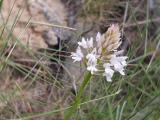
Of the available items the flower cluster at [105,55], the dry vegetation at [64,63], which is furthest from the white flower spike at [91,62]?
the dry vegetation at [64,63]

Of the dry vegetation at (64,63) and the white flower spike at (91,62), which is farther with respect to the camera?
the dry vegetation at (64,63)

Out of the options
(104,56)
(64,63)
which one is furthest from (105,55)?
(64,63)

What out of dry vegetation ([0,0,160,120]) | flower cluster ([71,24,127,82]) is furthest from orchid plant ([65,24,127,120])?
dry vegetation ([0,0,160,120])

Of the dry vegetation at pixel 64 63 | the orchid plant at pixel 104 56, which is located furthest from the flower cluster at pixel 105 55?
the dry vegetation at pixel 64 63

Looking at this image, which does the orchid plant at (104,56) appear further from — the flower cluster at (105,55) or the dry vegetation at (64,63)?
the dry vegetation at (64,63)

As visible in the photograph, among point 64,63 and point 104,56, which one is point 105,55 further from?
point 64,63

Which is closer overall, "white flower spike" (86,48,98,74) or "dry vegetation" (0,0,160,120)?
"white flower spike" (86,48,98,74)

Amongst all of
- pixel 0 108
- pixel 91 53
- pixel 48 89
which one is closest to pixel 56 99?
pixel 48 89

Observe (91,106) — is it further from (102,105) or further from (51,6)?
(51,6)

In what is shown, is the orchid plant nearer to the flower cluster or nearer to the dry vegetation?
the flower cluster

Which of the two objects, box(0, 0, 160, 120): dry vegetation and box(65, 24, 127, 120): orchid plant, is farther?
box(0, 0, 160, 120): dry vegetation

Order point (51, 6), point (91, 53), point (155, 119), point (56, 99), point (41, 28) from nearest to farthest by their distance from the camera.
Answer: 1. point (91, 53)
2. point (155, 119)
3. point (56, 99)
4. point (41, 28)
5. point (51, 6)
